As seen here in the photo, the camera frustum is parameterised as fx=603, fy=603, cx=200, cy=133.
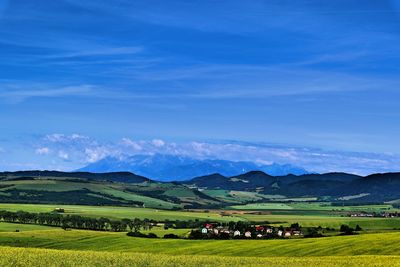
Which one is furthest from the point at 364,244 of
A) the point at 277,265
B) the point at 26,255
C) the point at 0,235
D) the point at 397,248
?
the point at 0,235

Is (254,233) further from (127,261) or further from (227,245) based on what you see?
(127,261)

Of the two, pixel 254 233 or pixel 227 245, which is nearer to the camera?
pixel 227 245

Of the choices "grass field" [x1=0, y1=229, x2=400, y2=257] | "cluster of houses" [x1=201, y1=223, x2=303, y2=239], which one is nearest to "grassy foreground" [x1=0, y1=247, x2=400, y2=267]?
"grass field" [x1=0, y1=229, x2=400, y2=257]

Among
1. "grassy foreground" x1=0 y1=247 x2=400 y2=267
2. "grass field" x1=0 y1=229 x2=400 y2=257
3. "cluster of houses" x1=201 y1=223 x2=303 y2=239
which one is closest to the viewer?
"grassy foreground" x1=0 y1=247 x2=400 y2=267

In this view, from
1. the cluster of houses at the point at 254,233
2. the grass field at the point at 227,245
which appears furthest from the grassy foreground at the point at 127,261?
the cluster of houses at the point at 254,233

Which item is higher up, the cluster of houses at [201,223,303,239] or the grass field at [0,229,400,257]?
the cluster of houses at [201,223,303,239]

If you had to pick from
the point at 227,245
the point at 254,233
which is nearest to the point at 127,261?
the point at 227,245

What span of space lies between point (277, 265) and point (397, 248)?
39144mm

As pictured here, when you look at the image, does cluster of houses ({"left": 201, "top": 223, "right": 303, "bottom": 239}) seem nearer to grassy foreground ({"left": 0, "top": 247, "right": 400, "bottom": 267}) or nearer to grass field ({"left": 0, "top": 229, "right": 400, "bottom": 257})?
grass field ({"left": 0, "top": 229, "right": 400, "bottom": 257})

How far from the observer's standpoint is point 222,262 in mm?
82375

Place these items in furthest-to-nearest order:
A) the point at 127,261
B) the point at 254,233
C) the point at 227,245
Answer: the point at 254,233
the point at 227,245
the point at 127,261

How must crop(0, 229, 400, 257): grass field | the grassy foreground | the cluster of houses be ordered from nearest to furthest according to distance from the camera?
the grassy foreground → crop(0, 229, 400, 257): grass field → the cluster of houses

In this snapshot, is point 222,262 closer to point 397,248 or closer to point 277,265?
point 277,265

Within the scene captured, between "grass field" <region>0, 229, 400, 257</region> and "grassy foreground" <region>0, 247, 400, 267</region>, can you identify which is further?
"grass field" <region>0, 229, 400, 257</region>
